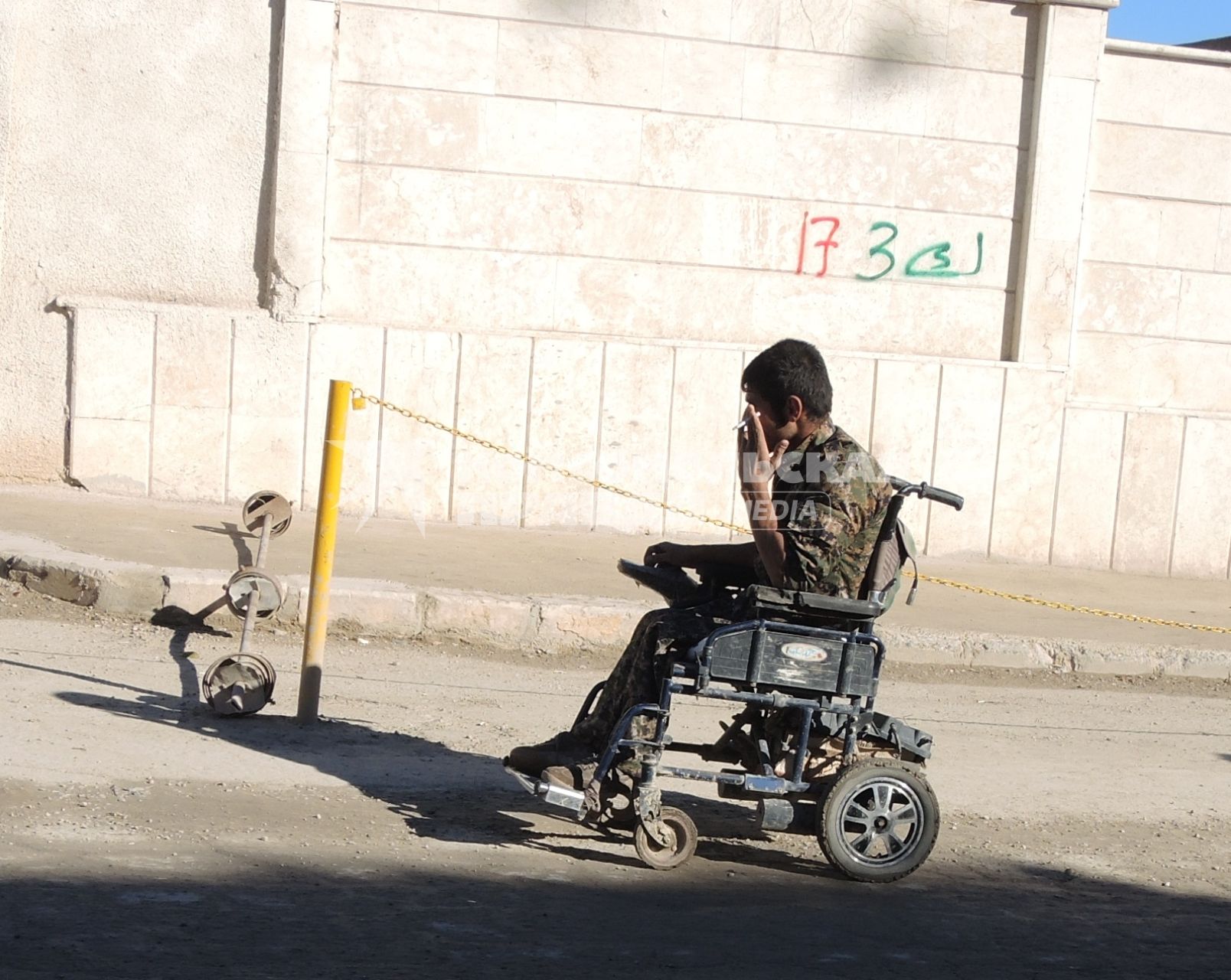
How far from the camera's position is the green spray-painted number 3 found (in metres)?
9.67

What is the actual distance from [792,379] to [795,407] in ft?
0.28

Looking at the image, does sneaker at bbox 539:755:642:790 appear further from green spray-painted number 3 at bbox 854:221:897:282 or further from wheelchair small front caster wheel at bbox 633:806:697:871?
green spray-painted number 3 at bbox 854:221:897:282

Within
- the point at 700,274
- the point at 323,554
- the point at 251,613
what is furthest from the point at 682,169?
the point at 323,554

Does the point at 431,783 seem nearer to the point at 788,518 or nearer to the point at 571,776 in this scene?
the point at 571,776

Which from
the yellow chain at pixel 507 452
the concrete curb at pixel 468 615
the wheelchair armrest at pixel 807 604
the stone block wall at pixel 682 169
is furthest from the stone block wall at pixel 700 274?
the wheelchair armrest at pixel 807 604

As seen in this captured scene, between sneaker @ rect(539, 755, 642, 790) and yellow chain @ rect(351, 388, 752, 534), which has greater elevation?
yellow chain @ rect(351, 388, 752, 534)

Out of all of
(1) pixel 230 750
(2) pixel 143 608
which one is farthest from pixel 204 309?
(1) pixel 230 750

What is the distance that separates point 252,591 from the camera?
625 centimetres

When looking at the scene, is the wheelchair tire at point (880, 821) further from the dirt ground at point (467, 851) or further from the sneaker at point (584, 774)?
the sneaker at point (584, 774)

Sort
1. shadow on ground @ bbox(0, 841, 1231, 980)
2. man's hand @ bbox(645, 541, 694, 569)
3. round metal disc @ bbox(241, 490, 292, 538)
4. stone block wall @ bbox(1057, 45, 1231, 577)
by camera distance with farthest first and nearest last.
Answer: stone block wall @ bbox(1057, 45, 1231, 577), round metal disc @ bbox(241, 490, 292, 538), man's hand @ bbox(645, 541, 694, 569), shadow on ground @ bbox(0, 841, 1231, 980)

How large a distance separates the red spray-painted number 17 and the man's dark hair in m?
5.31

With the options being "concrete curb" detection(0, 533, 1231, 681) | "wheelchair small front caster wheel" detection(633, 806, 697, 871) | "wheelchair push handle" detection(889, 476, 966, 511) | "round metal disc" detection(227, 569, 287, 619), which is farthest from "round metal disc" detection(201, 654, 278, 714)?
"wheelchair push handle" detection(889, 476, 966, 511)

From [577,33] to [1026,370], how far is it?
3591mm

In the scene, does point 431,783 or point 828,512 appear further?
point 431,783
